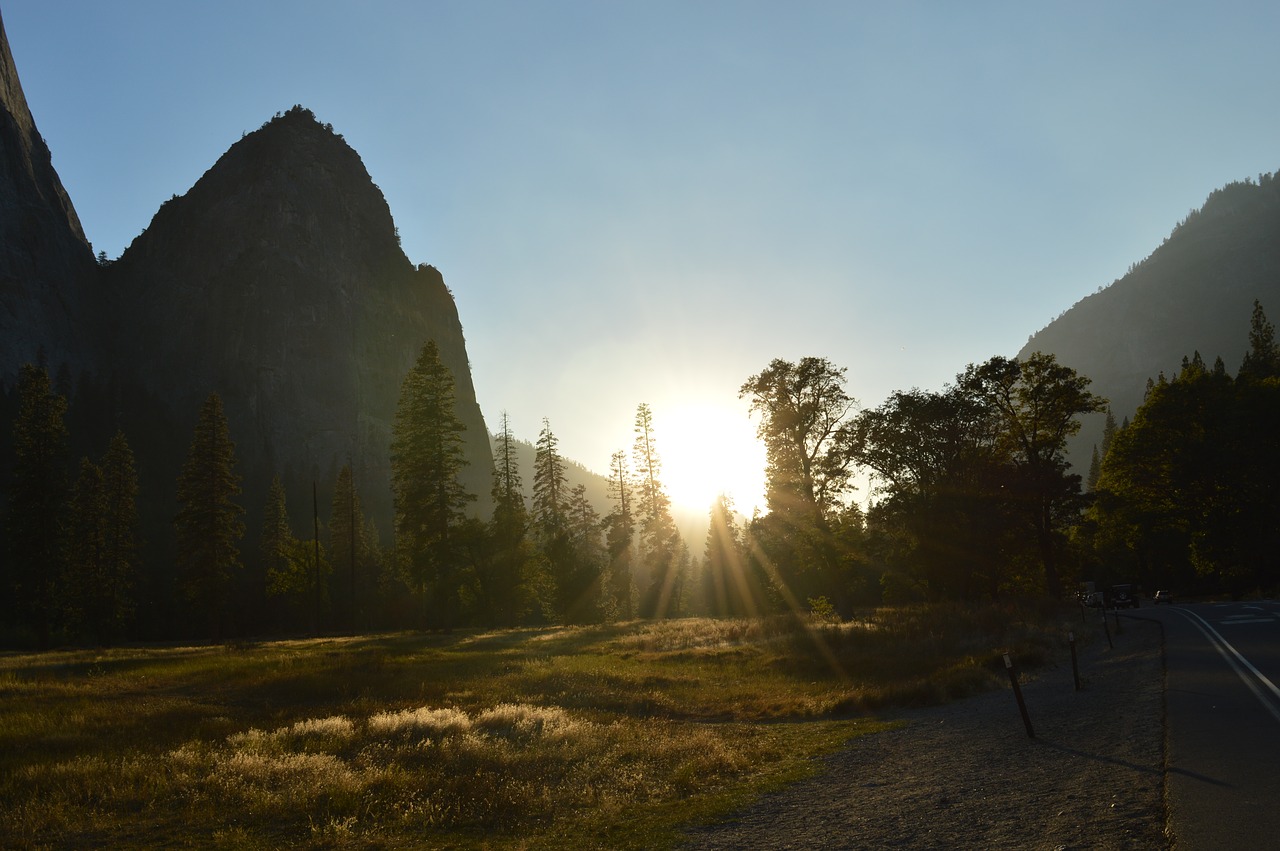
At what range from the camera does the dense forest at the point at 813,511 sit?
40250 millimetres

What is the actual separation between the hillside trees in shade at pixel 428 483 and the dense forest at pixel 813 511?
0.49ft

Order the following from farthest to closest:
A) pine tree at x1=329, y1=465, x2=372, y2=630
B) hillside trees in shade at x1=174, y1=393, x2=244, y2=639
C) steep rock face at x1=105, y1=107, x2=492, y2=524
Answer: steep rock face at x1=105, y1=107, x2=492, y2=524, pine tree at x1=329, y1=465, x2=372, y2=630, hillside trees in shade at x1=174, y1=393, x2=244, y2=639

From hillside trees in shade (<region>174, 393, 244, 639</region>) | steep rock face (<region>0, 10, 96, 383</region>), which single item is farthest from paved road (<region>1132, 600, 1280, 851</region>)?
steep rock face (<region>0, 10, 96, 383</region>)

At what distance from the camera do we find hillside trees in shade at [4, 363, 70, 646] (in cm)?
4741

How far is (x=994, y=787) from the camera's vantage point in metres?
9.57

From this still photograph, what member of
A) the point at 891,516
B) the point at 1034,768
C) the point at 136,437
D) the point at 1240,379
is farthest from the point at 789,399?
the point at 136,437

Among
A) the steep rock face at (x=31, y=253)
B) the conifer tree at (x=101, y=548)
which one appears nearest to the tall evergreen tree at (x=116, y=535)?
Result: the conifer tree at (x=101, y=548)

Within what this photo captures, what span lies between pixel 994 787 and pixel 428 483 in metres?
44.4

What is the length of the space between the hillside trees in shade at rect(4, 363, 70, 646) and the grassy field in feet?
68.7

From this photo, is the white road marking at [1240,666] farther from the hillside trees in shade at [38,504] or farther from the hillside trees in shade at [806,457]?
the hillside trees in shade at [38,504]

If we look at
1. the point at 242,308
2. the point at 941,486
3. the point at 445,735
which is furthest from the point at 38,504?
the point at 242,308

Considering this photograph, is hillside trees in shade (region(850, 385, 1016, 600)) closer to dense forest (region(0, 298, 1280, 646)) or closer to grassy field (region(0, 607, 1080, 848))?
dense forest (region(0, 298, 1280, 646))

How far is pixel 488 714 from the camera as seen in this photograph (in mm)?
17109

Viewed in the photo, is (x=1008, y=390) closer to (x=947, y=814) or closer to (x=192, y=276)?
(x=947, y=814)
